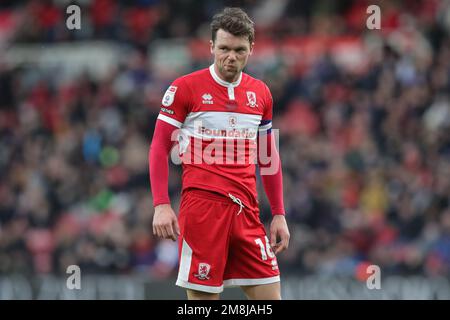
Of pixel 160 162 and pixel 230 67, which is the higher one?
pixel 230 67

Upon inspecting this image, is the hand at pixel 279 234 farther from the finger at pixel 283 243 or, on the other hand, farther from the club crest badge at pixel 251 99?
the club crest badge at pixel 251 99

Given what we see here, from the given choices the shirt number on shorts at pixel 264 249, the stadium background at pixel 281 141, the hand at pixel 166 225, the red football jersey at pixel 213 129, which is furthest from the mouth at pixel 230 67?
the stadium background at pixel 281 141

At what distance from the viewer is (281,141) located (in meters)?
12.5

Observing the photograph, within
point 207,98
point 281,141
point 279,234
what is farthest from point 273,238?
point 281,141

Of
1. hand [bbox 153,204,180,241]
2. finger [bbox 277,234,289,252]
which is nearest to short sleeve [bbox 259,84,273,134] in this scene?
finger [bbox 277,234,289,252]

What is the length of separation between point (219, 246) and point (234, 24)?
125 cm

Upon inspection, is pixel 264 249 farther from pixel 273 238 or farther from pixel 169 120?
pixel 169 120

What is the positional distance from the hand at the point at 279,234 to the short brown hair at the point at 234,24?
3.62ft

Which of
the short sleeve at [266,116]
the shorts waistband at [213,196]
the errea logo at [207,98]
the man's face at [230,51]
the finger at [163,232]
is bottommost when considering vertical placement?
the finger at [163,232]

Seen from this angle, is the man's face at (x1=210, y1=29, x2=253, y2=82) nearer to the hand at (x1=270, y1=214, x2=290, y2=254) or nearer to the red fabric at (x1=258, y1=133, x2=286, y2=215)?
the red fabric at (x1=258, y1=133, x2=286, y2=215)

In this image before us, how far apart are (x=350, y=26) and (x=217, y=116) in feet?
29.6

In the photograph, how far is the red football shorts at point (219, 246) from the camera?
5301 millimetres

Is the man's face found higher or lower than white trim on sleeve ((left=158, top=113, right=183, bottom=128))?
higher

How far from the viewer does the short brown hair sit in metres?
5.28
